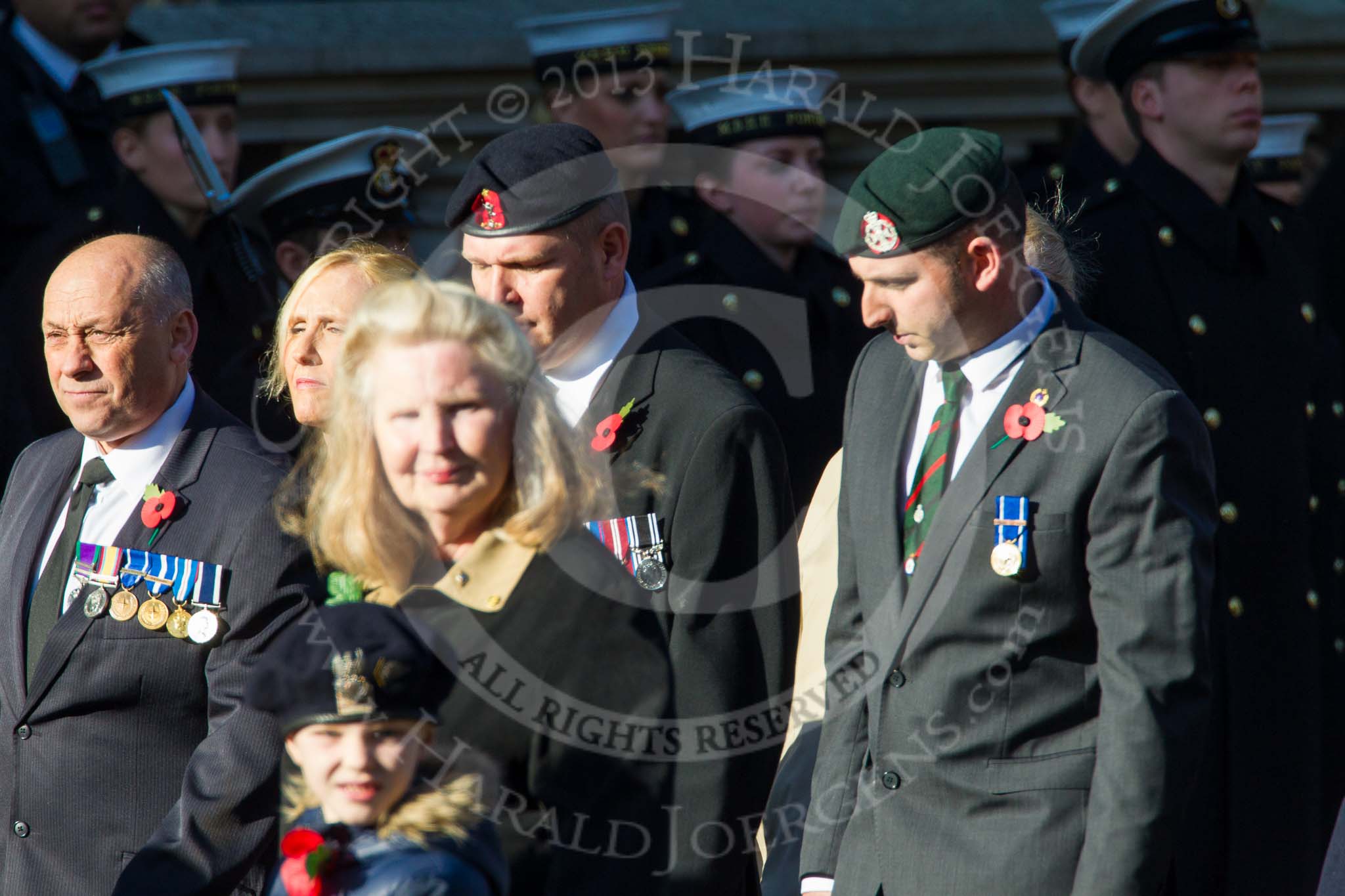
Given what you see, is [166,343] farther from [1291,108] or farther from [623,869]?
[1291,108]

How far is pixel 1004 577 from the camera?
3.06m

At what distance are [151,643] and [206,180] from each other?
2.50 metres

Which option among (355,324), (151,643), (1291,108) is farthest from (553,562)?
(1291,108)

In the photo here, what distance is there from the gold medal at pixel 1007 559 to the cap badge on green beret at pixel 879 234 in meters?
0.53

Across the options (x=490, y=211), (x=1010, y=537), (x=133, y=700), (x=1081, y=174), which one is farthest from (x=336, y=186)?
(x=1010, y=537)

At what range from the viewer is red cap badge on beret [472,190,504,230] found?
3.46m

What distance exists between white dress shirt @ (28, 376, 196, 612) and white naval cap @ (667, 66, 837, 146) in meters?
2.38

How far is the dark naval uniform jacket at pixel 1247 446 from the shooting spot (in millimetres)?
4508

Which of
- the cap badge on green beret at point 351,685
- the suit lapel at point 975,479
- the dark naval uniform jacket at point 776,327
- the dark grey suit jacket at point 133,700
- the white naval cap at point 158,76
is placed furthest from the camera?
the white naval cap at point 158,76

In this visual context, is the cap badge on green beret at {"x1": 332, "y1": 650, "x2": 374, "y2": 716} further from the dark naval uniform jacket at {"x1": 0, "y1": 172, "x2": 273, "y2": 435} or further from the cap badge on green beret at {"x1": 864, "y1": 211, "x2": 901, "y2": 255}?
the dark naval uniform jacket at {"x1": 0, "y1": 172, "x2": 273, "y2": 435}

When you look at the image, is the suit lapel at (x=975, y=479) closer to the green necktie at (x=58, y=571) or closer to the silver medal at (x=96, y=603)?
the silver medal at (x=96, y=603)

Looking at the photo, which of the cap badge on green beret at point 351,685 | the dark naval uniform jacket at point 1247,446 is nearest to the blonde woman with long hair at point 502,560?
the cap badge on green beret at point 351,685

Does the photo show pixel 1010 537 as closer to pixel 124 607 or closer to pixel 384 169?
pixel 124 607

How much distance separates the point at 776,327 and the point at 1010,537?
2.41 meters
